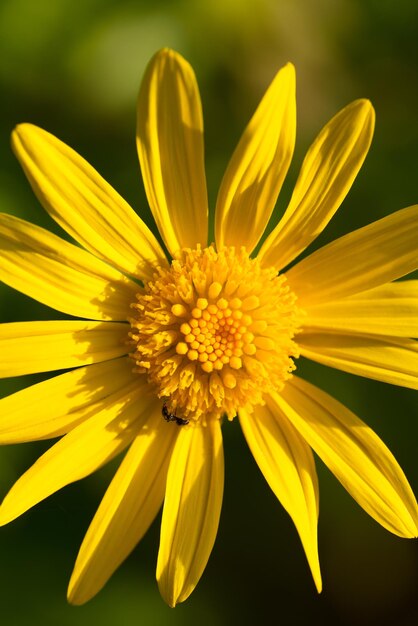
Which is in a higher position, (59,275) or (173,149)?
(173,149)

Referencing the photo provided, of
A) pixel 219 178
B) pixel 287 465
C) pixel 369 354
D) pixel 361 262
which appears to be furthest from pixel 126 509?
pixel 219 178

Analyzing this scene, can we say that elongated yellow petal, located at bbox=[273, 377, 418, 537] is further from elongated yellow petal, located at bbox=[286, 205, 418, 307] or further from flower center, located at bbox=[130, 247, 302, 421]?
elongated yellow petal, located at bbox=[286, 205, 418, 307]

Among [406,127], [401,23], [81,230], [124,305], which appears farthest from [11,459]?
[401,23]

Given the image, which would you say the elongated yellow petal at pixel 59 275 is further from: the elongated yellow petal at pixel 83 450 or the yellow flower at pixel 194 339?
the elongated yellow petal at pixel 83 450

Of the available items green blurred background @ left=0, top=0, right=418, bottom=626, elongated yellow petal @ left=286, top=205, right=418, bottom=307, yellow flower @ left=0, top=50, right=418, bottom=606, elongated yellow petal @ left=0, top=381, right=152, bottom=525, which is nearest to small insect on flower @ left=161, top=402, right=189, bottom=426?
yellow flower @ left=0, top=50, right=418, bottom=606

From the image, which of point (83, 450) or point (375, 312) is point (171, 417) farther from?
point (375, 312)

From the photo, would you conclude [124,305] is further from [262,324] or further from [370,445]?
[370,445]

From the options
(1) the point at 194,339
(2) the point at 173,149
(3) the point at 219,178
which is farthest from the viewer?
(3) the point at 219,178

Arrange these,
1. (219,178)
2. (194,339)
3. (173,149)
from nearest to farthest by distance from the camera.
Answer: (173,149) < (194,339) < (219,178)
